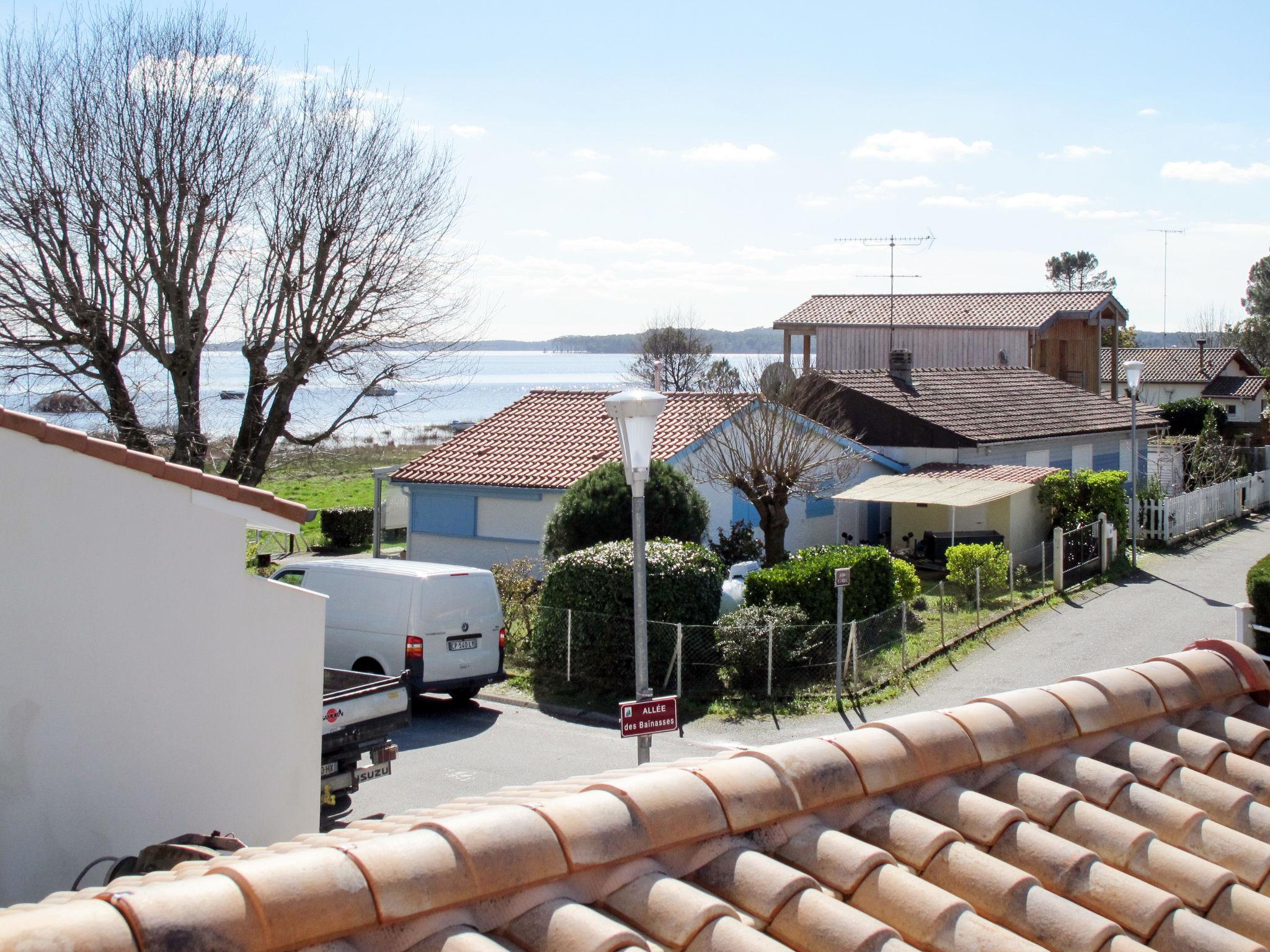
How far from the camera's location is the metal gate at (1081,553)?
2438cm

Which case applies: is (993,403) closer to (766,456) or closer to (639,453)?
(766,456)

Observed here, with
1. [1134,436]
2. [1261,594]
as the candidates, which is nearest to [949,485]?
[1134,436]

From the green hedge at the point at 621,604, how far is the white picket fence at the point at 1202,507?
16077mm

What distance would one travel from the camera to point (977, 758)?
4613mm

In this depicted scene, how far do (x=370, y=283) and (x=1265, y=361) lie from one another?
236 feet

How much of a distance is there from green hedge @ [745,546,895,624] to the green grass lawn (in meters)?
9.91

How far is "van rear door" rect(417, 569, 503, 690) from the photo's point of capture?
15.7 m

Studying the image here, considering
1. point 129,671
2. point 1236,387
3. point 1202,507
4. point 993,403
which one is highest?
point 1236,387

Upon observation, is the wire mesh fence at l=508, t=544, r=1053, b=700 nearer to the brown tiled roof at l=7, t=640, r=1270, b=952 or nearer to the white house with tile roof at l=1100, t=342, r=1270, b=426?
the brown tiled roof at l=7, t=640, r=1270, b=952

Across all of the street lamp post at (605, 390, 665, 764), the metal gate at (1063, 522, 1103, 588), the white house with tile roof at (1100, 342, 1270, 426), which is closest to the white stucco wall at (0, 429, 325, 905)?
the street lamp post at (605, 390, 665, 764)

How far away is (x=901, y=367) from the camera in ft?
104

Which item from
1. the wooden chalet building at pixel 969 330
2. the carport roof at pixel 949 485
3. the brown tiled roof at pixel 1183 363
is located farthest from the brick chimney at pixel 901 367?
the brown tiled roof at pixel 1183 363

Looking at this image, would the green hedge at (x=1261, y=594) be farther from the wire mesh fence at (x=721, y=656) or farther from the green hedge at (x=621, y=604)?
the green hedge at (x=621, y=604)

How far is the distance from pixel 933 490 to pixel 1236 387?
43.0 meters
